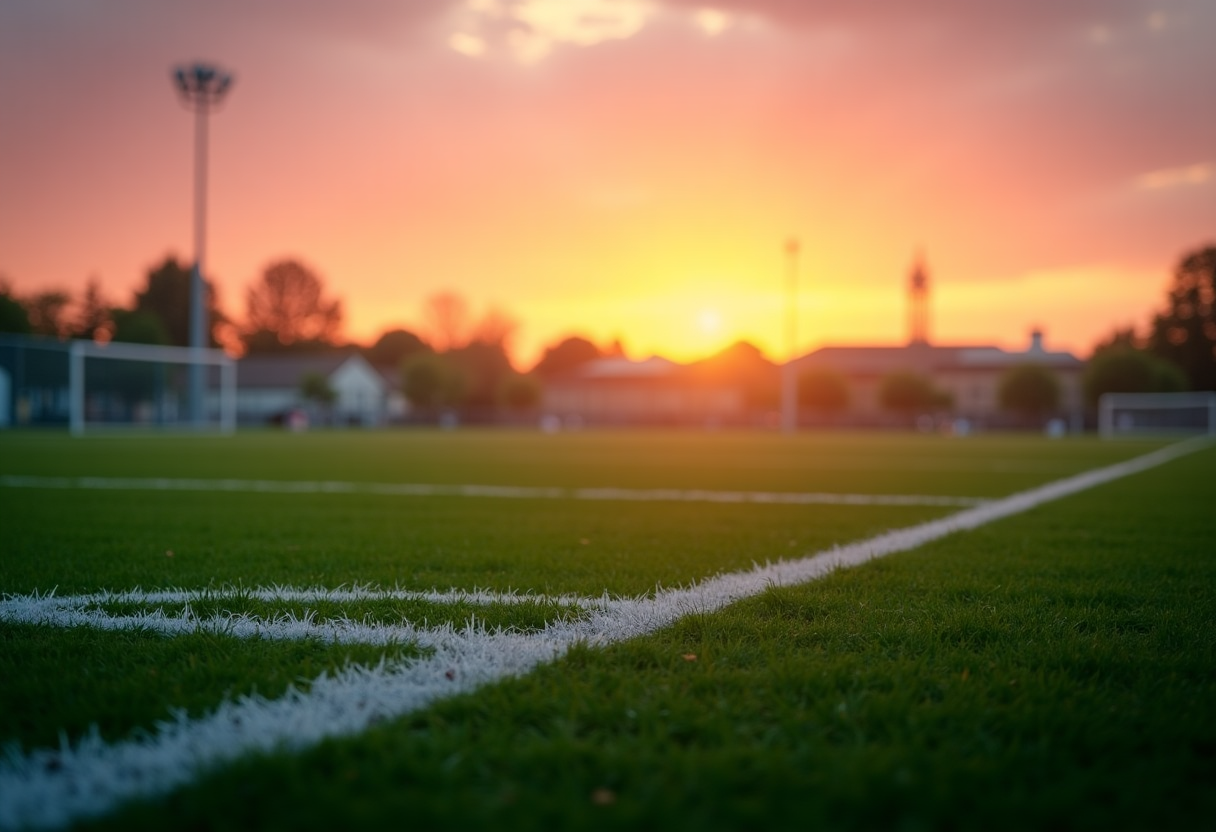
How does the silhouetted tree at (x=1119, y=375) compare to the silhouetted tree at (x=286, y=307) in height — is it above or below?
below

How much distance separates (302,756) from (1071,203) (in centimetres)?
2643

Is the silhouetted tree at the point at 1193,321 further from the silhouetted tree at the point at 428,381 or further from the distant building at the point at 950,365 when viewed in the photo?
the silhouetted tree at the point at 428,381

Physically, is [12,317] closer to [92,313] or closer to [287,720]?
[92,313]

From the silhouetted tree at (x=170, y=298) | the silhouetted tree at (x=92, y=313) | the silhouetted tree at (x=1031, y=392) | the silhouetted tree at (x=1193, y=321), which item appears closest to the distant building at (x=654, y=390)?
the silhouetted tree at (x=1031, y=392)

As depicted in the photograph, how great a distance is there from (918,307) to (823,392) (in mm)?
24003

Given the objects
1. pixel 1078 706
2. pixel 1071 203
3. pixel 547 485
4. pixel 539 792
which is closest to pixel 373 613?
pixel 539 792

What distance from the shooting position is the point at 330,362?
63.8 metres

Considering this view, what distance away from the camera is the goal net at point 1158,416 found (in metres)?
38.0

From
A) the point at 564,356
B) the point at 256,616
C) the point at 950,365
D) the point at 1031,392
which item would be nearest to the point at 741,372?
the point at 950,365

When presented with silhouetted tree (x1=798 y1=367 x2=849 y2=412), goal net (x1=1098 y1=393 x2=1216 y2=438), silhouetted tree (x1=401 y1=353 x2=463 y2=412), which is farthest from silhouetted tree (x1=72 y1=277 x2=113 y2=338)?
goal net (x1=1098 y1=393 x2=1216 y2=438)

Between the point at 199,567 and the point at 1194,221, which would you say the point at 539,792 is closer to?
the point at 199,567

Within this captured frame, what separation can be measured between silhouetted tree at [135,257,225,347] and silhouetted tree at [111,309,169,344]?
16.7ft

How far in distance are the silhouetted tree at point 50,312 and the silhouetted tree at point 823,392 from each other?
5335 centimetres

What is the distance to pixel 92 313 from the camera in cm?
6594
